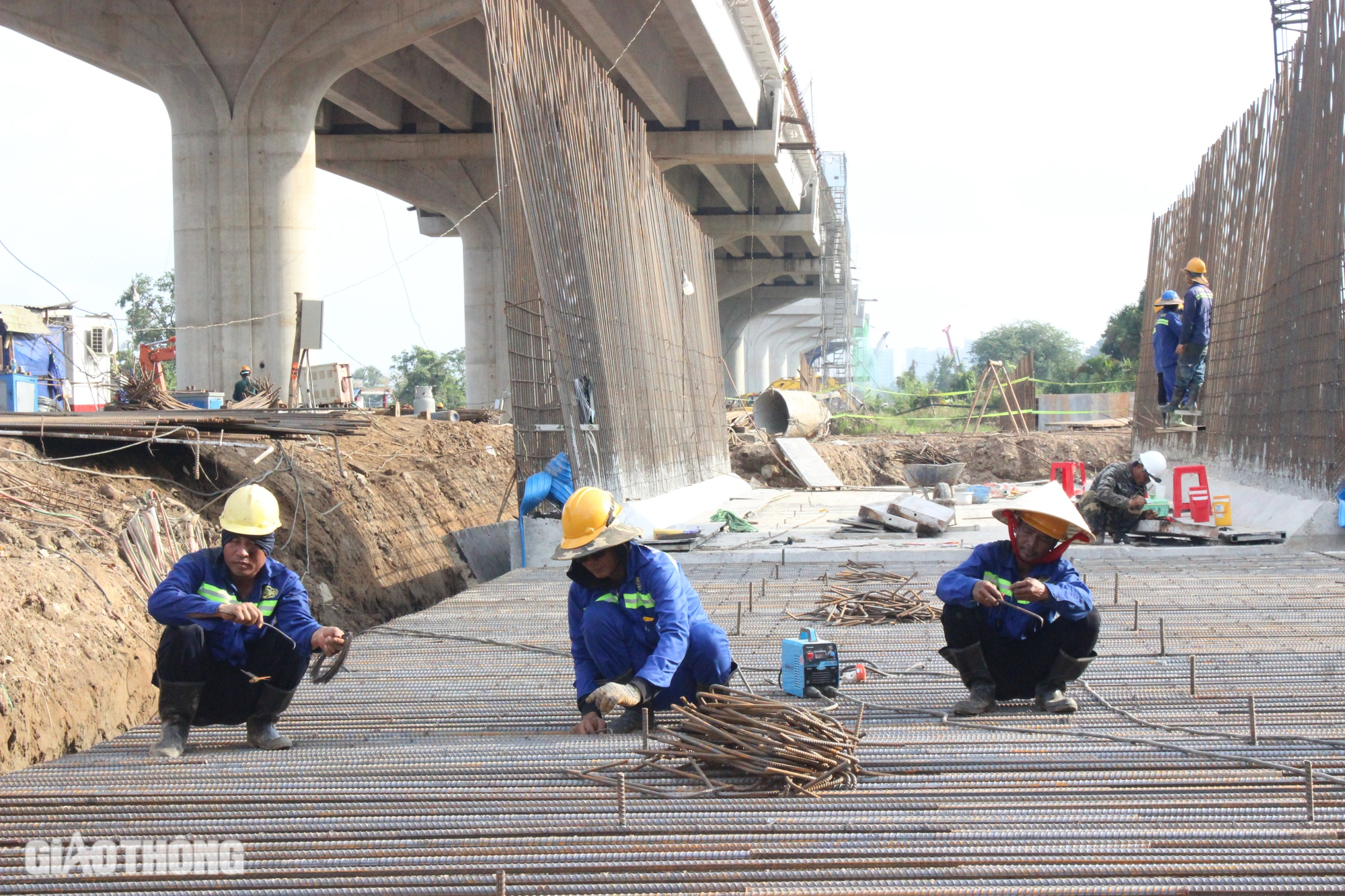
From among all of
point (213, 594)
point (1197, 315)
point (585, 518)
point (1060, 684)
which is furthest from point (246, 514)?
point (1197, 315)

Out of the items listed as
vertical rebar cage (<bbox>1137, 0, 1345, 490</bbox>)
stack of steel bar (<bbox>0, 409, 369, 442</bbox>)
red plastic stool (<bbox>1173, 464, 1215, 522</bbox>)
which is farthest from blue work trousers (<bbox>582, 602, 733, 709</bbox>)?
red plastic stool (<bbox>1173, 464, 1215, 522</bbox>)

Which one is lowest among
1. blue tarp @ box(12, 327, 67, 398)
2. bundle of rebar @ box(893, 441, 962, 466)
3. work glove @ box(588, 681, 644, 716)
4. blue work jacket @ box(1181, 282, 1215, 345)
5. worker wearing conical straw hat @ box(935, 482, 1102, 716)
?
work glove @ box(588, 681, 644, 716)

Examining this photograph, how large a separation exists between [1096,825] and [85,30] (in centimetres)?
1939

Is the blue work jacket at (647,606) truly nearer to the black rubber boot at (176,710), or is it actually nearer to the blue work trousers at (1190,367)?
the black rubber boot at (176,710)

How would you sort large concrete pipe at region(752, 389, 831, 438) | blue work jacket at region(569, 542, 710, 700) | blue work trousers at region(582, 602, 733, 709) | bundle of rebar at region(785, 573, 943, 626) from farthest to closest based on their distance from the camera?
large concrete pipe at region(752, 389, 831, 438) → bundle of rebar at region(785, 573, 943, 626) → blue work trousers at region(582, 602, 733, 709) → blue work jacket at region(569, 542, 710, 700)

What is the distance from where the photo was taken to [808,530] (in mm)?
11828

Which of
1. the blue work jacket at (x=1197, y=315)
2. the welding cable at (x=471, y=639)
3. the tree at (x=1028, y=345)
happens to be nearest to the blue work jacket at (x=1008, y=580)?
the welding cable at (x=471, y=639)

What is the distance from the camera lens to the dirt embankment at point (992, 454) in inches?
1046

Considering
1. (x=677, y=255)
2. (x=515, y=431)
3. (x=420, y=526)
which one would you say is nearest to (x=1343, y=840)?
(x=515, y=431)

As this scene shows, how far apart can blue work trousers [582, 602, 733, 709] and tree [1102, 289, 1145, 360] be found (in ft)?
135

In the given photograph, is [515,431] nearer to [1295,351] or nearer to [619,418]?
[619,418]

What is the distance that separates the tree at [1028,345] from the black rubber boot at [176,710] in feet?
296

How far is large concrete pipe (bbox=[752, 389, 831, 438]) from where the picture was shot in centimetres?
2717

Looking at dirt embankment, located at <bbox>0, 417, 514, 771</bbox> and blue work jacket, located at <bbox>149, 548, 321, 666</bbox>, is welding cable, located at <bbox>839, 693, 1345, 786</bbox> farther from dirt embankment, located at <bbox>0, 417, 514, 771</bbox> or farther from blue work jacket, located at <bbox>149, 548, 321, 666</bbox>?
dirt embankment, located at <bbox>0, 417, 514, 771</bbox>
